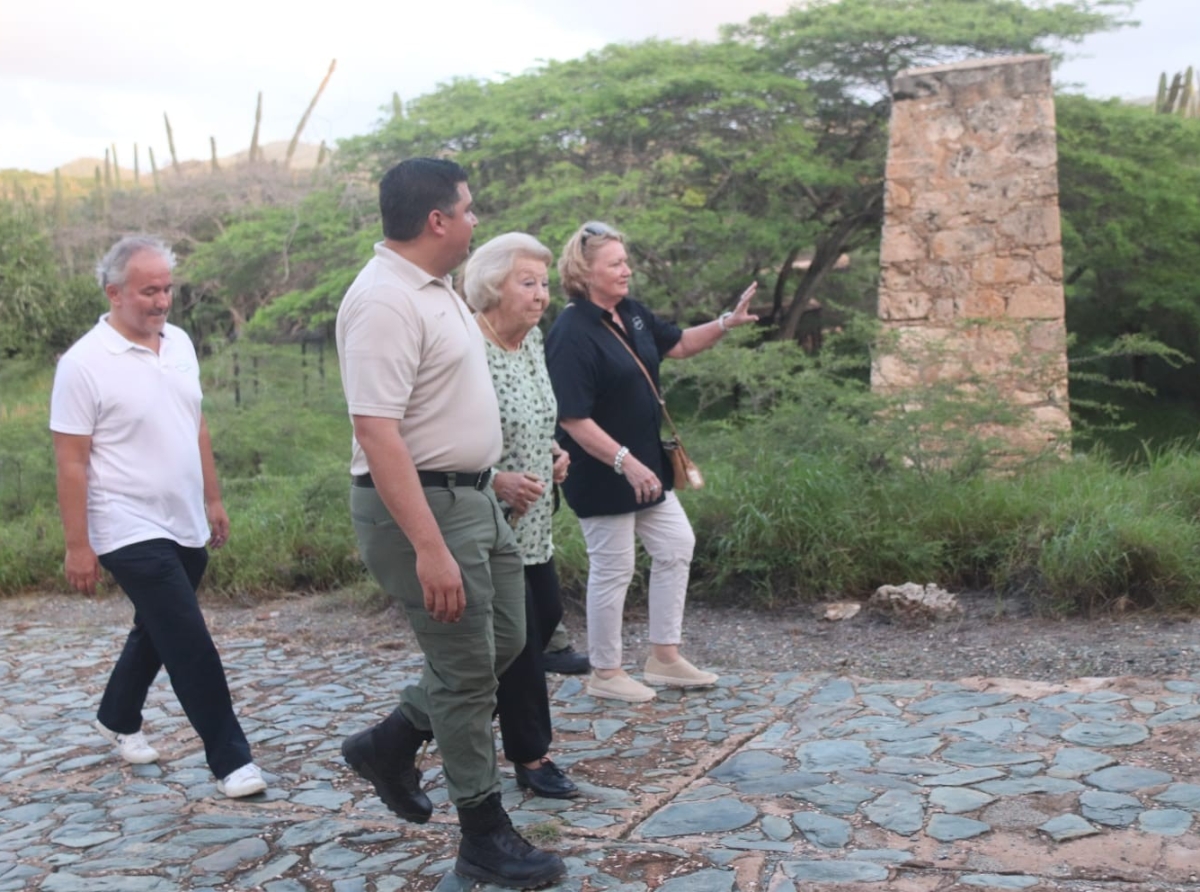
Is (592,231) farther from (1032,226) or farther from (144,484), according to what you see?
(1032,226)

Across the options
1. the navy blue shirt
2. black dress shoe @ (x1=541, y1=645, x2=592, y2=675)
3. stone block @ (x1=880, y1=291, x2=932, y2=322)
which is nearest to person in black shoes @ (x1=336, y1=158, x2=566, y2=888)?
the navy blue shirt

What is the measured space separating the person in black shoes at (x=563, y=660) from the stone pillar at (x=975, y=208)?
549 centimetres

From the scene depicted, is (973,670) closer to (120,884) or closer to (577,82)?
(120,884)

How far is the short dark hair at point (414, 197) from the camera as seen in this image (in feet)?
11.0

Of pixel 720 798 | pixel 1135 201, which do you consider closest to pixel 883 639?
pixel 720 798

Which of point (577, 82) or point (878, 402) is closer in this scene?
point (878, 402)

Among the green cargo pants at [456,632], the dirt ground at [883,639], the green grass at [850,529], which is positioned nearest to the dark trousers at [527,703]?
the green cargo pants at [456,632]

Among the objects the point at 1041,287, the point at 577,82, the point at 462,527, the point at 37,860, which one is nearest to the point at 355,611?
the point at 37,860

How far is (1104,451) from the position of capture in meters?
8.32

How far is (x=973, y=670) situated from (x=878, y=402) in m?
2.28

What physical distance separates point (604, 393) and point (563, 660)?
3.84ft

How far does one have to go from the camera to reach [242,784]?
13.7ft

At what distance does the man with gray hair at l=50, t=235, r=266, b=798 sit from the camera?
4.17m

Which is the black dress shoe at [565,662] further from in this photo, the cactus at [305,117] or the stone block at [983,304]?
the cactus at [305,117]
